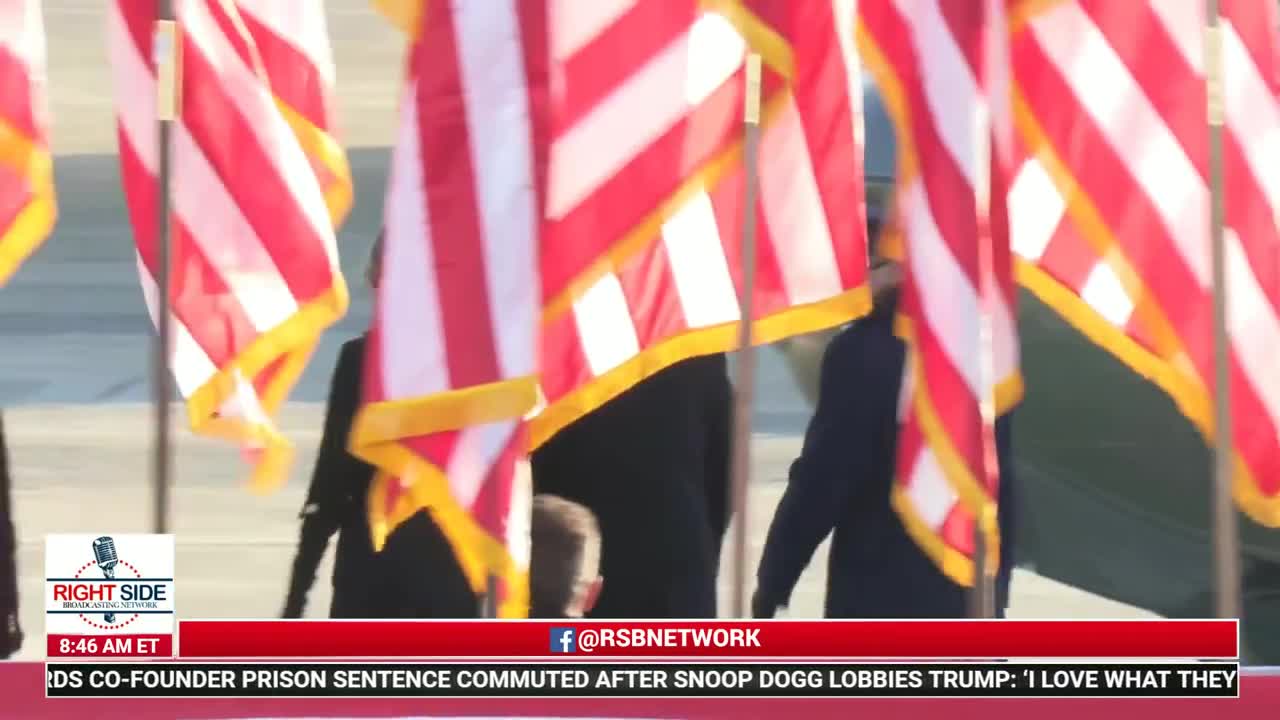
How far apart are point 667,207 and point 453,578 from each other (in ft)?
2.95

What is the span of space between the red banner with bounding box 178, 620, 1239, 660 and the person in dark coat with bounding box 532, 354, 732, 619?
66mm

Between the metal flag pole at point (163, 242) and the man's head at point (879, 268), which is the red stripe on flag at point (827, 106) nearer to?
the man's head at point (879, 268)

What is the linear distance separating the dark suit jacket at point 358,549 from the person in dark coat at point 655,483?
0.91ft

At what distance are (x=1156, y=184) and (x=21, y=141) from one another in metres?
2.28

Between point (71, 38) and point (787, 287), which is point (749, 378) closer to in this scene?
point (787, 287)

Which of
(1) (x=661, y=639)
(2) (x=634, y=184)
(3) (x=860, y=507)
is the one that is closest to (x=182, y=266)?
(2) (x=634, y=184)

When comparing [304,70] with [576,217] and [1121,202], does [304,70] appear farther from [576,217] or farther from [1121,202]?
[1121,202]

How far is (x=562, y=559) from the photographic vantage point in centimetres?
374

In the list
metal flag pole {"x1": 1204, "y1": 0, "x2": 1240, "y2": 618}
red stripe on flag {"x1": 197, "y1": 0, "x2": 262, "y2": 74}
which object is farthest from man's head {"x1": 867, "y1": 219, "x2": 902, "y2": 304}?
red stripe on flag {"x1": 197, "y1": 0, "x2": 262, "y2": 74}

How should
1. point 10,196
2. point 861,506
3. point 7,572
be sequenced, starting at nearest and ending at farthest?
point 10,196 → point 7,572 → point 861,506

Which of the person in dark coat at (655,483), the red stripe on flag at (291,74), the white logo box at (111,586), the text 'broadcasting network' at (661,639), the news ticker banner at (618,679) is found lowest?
the news ticker banner at (618,679)

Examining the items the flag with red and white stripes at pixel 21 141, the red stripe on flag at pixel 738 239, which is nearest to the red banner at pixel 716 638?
the red stripe on flag at pixel 738 239

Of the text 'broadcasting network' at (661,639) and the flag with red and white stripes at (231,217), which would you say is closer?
the flag with red and white stripes at (231,217)

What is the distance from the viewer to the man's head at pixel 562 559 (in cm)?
374
